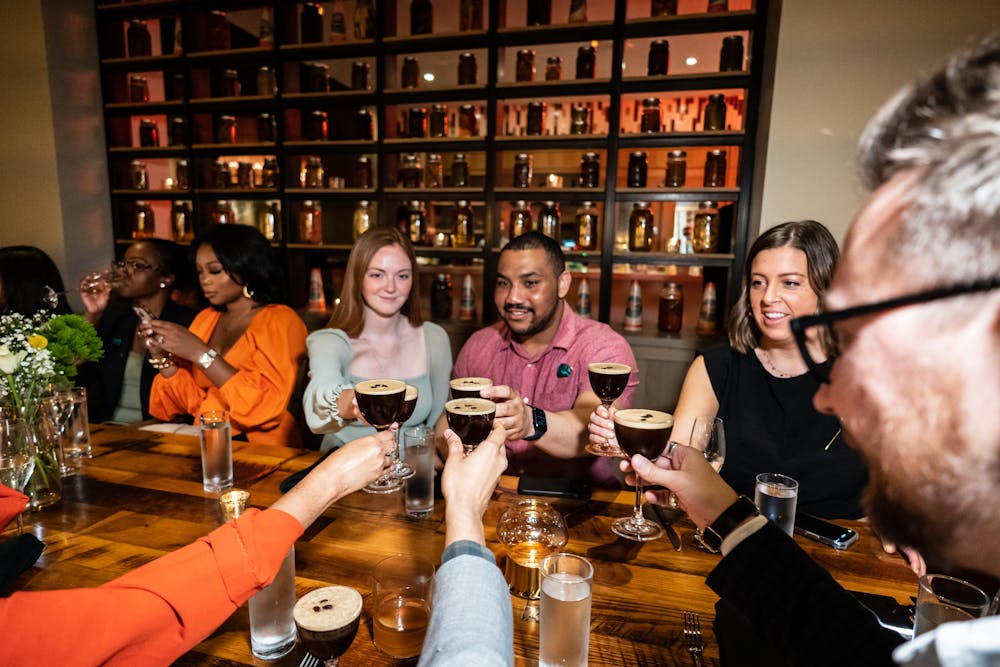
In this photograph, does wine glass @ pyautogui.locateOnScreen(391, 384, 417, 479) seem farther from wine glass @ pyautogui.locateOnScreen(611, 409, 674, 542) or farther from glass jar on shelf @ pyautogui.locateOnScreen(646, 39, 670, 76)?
glass jar on shelf @ pyautogui.locateOnScreen(646, 39, 670, 76)

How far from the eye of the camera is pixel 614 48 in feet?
10.5

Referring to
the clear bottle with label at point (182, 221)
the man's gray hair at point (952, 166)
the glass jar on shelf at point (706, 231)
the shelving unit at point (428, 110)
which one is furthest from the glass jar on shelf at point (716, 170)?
the clear bottle with label at point (182, 221)

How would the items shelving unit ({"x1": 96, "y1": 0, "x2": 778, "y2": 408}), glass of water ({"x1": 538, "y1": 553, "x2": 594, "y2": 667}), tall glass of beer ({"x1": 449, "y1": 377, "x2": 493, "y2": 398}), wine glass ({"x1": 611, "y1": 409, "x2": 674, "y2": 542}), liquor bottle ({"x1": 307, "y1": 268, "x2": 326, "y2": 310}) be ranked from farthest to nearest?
liquor bottle ({"x1": 307, "y1": 268, "x2": 326, "y2": 310}) < shelving unit ({"x1": 96, "y1": 0, "x2": 778, "y2": 408}) < tall glass of beer ({"x1": 449, "y1": 377, "x2": 493, "y2": 398}) < wine glass ({"x1": 611, "y1": 409, "x2": 674, "y2": 542}) < glass of water ({"x1": 538, "y1": 553, "x2": 594, "y2": 667})

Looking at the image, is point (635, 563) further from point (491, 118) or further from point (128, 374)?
point (491, 118)

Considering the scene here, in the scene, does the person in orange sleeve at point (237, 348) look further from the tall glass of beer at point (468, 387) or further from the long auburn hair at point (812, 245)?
the long auburn hair at point (812, 245)

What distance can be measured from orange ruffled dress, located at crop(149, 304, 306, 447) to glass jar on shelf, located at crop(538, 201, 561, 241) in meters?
1.64

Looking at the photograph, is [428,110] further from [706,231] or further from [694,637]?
[694,637]

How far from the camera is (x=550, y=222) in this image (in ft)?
11.3

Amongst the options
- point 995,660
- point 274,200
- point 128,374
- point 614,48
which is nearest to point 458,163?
point 614,48

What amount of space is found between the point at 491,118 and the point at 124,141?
3083 millimetres

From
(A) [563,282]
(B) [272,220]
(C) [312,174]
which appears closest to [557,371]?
(A) [563,282]

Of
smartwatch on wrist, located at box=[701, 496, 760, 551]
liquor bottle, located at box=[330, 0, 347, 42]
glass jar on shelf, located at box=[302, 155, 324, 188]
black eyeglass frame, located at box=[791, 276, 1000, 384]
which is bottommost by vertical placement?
smartwatch on wrist, located at box=[701, 496, 760, 551]

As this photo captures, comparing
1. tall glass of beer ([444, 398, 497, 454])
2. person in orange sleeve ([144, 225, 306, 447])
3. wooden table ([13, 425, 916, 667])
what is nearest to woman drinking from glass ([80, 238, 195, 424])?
person in orange sleeve ([144, 225, 306, 447])

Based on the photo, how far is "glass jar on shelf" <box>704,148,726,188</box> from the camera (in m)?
3.27
